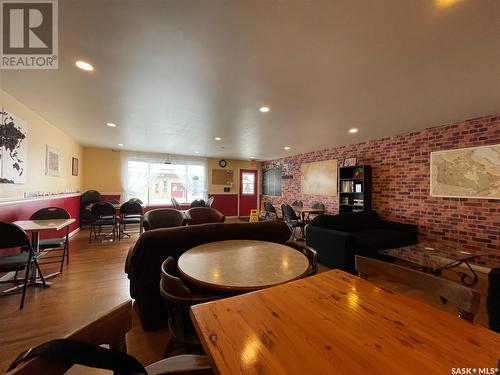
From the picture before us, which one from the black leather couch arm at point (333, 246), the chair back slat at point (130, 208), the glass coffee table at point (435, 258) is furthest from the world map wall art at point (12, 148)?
the glass coffee table at point (435, 258)

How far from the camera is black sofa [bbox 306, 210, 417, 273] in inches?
117

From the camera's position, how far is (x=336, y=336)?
0.62 meters

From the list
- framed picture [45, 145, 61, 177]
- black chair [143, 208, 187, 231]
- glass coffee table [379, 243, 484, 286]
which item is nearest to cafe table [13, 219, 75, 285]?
black chair [143, 208, 187, 231]

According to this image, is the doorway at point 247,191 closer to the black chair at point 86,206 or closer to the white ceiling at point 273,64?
the black chair at point 86,206

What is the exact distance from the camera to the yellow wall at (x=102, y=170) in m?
6.06

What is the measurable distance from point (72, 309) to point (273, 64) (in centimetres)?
299

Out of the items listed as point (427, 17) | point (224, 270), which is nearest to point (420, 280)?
point (224, 270)

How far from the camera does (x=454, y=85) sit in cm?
221

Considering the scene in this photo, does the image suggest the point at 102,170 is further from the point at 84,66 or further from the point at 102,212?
the point at 84,66

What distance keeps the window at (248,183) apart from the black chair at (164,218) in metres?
4.79

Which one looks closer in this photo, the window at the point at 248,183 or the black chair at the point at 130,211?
the black chair at the point at 130,211

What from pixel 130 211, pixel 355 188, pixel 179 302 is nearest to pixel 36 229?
pixel 179 302

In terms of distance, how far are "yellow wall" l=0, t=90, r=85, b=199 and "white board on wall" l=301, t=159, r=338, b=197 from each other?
5.82 metres

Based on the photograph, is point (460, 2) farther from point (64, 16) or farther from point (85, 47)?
point (85, 47)
